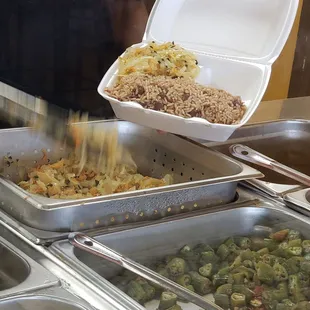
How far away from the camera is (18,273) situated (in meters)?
1.01

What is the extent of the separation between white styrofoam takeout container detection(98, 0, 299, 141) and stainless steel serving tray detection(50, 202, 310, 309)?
0.19 metres

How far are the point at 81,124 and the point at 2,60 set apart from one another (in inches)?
30.8

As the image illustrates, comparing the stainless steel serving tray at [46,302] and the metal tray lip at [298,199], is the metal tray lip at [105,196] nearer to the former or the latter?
the metal tray lip at [298,199]

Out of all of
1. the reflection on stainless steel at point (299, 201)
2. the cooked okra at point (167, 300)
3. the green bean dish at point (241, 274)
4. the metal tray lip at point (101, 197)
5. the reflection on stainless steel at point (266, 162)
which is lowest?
the green bean dish at point (241, 274)

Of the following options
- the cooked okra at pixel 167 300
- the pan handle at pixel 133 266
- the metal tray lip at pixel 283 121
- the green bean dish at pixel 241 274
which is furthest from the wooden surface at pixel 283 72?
the cooked okra at pixel 167 300

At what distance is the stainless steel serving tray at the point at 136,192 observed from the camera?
1105 mm

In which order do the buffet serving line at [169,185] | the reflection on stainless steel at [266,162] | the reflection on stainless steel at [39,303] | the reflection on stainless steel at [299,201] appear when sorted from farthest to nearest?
the reflection on stainless steel at [266,162] → the reflection on stainless steel at [299,201] → the buffet serving line at [169,185] → the reflection on stainless steel at [39,303]

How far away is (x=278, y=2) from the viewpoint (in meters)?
1.57

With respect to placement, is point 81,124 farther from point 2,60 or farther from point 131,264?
point 2,60

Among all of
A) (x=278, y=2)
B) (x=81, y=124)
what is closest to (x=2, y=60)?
(x=81, y=124)

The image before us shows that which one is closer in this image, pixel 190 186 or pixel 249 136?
pixel 190 186

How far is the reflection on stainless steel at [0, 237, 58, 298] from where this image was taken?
0.91 meters

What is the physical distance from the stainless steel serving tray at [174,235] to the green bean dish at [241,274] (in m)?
0.02

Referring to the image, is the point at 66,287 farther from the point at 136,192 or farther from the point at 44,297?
the point at 136,192
